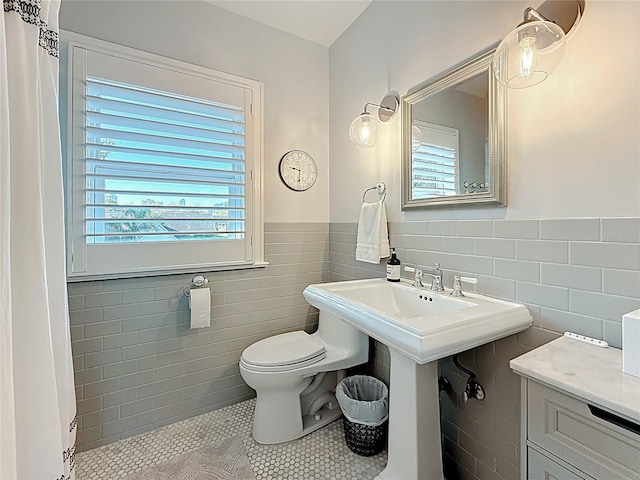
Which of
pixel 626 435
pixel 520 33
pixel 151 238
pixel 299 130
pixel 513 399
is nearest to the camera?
pixel 626 435

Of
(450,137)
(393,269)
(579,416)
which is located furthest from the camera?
(393,269)

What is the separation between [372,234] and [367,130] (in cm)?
60

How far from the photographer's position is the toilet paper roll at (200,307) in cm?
179

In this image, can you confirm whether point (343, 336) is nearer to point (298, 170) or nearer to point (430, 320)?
point (430, 320)

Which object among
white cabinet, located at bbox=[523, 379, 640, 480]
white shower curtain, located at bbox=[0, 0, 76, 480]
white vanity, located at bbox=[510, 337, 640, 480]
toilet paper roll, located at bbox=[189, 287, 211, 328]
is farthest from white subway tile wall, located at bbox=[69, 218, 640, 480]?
white shower curtain, located at bbox=[0, 0, 76, 480]

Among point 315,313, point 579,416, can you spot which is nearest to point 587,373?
point 579,416

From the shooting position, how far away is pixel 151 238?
1.74 metres

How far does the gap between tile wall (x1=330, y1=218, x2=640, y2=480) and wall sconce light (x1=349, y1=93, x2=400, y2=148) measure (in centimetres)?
55

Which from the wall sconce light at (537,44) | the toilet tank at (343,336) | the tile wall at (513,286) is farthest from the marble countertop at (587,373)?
the toilet tank at (343,336)

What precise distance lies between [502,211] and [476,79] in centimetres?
58

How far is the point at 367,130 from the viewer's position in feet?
5.76

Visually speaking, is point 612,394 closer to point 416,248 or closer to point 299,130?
point 416,248

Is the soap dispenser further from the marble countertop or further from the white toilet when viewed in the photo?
the marble countertop

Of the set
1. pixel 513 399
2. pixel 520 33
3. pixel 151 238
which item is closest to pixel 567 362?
pixel 513 399
